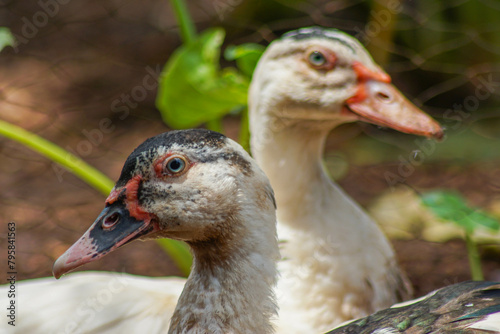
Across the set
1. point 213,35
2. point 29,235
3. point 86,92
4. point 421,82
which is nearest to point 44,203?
point 29,235

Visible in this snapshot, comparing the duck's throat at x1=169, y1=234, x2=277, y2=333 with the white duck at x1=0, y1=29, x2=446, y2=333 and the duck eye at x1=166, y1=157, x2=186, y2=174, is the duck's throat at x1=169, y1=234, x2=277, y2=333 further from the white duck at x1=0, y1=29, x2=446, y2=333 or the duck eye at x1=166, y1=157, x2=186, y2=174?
the white duck at x1=0, y1=29, x2=446, y2=333

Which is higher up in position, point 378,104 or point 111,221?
point 378,104

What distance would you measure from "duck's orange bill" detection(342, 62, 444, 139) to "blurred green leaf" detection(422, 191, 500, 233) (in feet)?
0.93

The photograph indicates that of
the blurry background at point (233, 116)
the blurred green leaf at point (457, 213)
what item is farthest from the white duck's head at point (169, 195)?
the blurry background at point (233, 116)

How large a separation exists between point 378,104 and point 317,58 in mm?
172

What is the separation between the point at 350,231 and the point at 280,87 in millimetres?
367

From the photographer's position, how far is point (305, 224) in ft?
4.69

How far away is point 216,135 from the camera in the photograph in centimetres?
102

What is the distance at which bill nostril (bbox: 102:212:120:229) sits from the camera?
98cm

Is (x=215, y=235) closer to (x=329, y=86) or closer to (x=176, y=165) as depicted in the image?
(x=176, y=165)

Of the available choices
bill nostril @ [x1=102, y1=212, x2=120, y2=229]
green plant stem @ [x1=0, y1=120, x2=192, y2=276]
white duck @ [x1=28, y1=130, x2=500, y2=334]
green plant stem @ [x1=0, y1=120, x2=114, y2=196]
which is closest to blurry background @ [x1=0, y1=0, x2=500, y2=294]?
green plant stem @ [x1=0, y1=120, x2=192, y2=276]

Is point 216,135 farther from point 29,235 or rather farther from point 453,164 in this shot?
point 453,164

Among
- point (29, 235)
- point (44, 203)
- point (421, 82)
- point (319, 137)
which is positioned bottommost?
point (319, 137)

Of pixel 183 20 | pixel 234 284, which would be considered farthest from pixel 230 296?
pixel 183 20
